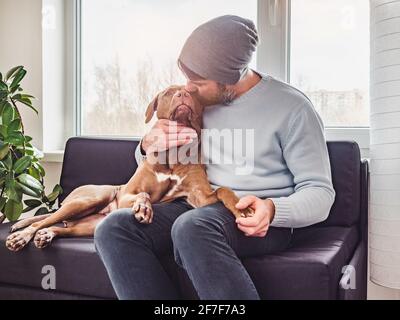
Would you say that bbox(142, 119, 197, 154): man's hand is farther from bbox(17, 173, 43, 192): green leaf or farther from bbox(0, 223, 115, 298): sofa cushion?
bbox(17, 173, 43, 192): green leaf

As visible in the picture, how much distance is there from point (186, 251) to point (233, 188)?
0.32m

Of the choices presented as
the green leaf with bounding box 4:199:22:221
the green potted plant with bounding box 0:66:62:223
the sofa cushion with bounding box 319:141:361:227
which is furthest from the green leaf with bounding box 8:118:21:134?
the sofa cushion with bounding box 319:141:361:227

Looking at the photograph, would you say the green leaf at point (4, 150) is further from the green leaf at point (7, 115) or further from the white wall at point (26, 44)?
the white wall at point (26, 44)

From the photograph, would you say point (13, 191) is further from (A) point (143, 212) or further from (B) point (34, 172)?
(A) point (143, 212)

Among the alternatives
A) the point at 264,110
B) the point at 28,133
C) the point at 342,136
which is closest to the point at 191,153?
the point at 264,110

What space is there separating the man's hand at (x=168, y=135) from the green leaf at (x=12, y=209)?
1.82 ft

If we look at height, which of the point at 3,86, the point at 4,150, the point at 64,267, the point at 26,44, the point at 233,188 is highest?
the point at 26,44

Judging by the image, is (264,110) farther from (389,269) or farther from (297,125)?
(389,269)

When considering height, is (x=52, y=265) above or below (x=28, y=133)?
below

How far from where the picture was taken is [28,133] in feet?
7.18

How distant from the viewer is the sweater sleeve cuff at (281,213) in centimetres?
126

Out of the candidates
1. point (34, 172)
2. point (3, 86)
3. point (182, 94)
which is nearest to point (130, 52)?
point (3, 86)

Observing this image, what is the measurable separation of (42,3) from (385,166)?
59.8 inches

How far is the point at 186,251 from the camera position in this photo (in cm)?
113
